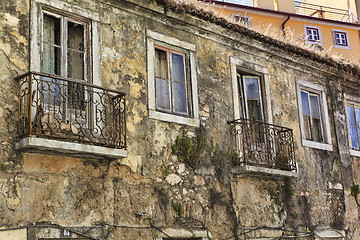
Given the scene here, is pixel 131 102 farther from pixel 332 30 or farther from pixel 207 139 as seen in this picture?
pixel 332 30

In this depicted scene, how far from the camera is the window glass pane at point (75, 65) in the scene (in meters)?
8.08

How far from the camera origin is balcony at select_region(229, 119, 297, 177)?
10.0m

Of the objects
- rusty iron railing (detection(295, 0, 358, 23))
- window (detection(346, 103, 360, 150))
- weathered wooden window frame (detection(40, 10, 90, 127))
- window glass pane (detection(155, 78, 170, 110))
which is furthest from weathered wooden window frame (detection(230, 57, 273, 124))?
rusty iron railing (detection(295, 0, 358, 23))

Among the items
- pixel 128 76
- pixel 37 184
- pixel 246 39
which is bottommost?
pixel 37 184

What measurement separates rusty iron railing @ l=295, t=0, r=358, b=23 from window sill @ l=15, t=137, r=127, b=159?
801 inches

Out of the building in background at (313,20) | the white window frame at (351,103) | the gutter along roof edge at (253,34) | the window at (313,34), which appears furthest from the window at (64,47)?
the window at (313,34)

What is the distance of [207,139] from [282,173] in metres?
1.79

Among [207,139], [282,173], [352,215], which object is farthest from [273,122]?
[352,215]

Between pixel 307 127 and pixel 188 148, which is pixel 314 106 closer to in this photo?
pixel 307 127

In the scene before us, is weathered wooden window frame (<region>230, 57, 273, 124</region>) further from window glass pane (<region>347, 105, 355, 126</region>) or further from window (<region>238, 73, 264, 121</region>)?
window glass pane (<region>347, 105, 355, 126</region>)

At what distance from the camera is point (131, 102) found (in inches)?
337

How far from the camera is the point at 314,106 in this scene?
12.6 metres

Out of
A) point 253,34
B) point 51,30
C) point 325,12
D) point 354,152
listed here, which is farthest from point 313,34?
point 51,30

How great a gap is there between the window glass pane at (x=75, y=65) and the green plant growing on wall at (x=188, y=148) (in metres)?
2.03
